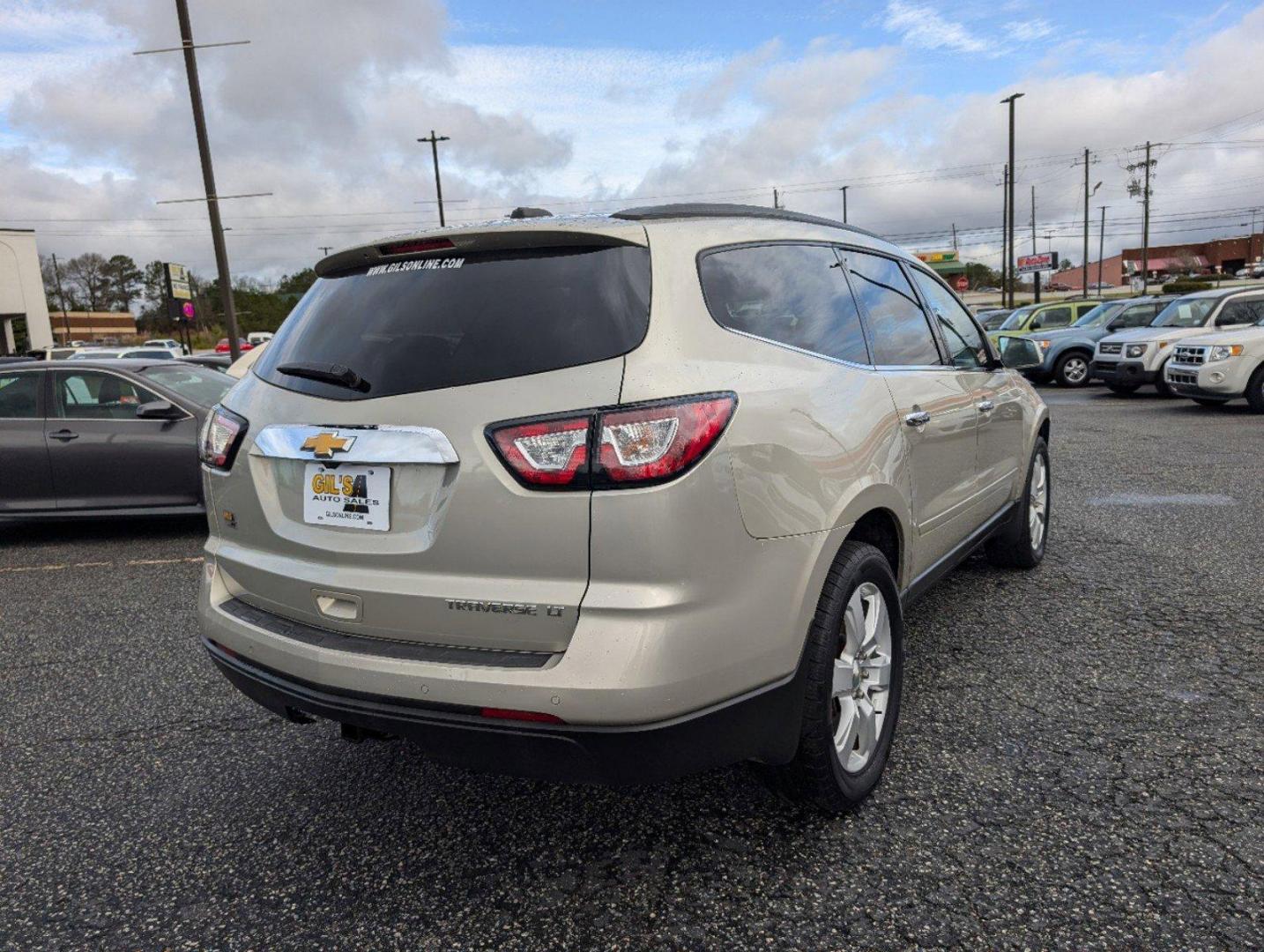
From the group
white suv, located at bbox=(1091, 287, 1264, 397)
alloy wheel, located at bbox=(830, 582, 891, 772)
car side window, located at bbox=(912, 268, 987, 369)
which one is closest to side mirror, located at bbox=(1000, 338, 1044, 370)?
car side window, located at bbox=(912, 268, 987, 369)

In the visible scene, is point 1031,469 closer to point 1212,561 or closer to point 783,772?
point 1212,561

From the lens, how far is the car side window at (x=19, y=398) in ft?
23.2

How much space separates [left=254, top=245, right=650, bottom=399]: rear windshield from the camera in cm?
213

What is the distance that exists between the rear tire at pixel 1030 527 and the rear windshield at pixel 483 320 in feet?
10.2

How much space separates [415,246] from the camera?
251cm

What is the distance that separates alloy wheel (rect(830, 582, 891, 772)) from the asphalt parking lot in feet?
0.69

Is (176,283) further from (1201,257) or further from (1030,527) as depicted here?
(1201,257)

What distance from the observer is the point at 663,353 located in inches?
82.5

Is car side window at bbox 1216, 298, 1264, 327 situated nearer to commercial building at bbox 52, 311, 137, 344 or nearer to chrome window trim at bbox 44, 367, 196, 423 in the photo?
chrome window trim at bbox 44, 367, 196, 423

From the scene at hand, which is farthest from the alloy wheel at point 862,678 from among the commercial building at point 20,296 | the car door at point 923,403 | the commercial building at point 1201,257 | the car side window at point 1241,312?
the commercial building at point 1201,257

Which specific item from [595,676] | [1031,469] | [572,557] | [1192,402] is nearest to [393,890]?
[595,676]

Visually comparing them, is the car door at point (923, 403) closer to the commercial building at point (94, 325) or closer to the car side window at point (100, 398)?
the car side window at point (100, 398)

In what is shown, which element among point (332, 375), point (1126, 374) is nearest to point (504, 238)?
point (332, 375)

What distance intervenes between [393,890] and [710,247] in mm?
1877
